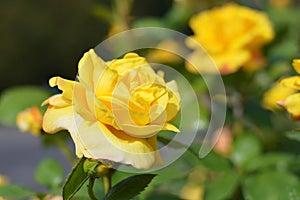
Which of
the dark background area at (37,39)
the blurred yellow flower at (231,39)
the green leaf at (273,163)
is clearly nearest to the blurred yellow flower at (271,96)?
the blurred yellow flower at (231,39)

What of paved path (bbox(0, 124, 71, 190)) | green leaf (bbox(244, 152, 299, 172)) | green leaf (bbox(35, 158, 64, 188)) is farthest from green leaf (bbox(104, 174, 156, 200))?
paved path (bbox(0, 124, 71, 190))

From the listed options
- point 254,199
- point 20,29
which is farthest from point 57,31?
point 254,199

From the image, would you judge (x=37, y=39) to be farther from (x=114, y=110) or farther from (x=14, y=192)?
(x=114, y=110)

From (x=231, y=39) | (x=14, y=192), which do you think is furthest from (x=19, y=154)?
(x=14, y=192)

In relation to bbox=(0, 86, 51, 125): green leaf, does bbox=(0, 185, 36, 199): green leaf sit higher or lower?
higher

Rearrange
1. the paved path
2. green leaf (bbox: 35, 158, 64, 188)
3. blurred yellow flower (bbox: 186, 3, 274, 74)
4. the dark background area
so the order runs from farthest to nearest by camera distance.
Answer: the dark background area < the paved path < blurred yellow flower (bbox: 186, 3, 274, 74) < green leaf (bbox: 35, 158, 64, 188)

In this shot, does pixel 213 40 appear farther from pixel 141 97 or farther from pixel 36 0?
pixel 36 0

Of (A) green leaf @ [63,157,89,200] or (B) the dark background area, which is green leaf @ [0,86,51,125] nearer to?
(A) green leaf @ [63,157,89,200]
